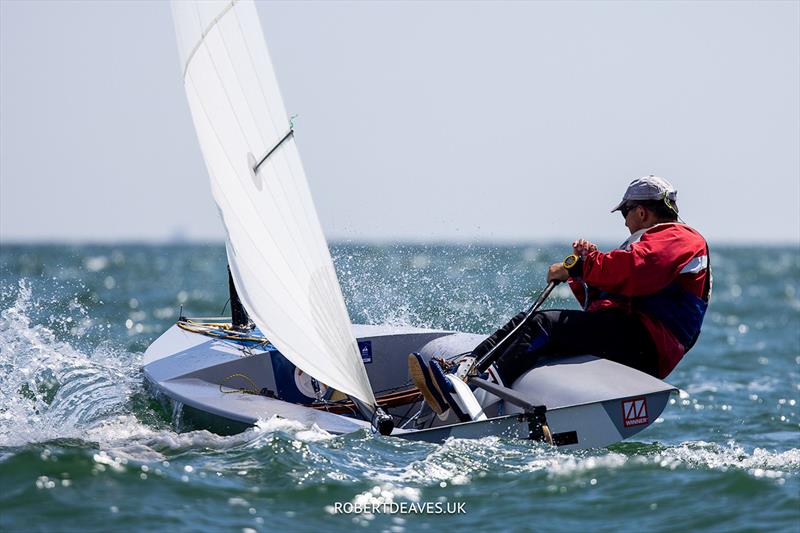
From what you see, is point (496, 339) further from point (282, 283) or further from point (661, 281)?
point (282, 283)

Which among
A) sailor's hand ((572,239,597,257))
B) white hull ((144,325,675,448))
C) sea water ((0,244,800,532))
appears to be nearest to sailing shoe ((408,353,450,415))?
white hull ((144,325,675,448))

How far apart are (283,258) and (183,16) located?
3.69 feet

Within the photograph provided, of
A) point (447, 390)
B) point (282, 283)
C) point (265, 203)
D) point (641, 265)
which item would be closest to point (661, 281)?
point (641, 265)

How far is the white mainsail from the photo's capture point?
14.9 feet

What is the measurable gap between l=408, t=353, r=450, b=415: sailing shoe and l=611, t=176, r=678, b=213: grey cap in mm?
1230

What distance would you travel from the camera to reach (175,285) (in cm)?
2361

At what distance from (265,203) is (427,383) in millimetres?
1003

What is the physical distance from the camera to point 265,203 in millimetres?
4578

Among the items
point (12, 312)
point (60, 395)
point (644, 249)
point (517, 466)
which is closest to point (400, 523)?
point (517, 466)

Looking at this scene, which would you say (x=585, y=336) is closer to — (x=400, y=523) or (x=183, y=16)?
(x=400, y=523)

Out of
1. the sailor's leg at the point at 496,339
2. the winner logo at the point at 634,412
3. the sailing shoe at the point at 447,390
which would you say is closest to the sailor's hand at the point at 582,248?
the sailor's leg at the point at 496,339

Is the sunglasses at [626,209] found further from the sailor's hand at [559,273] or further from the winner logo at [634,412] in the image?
the winner logo at [634,412]

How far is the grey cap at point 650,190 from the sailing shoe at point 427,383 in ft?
4.04

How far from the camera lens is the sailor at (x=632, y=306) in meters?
4.59
